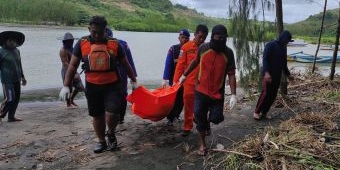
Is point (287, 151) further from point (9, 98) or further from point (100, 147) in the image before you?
point (9, 98)

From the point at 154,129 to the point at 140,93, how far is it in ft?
3.50

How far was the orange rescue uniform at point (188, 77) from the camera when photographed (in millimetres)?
6750

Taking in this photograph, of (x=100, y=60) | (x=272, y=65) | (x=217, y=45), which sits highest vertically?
(x=217, y=45)

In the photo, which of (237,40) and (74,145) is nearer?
(74,145)

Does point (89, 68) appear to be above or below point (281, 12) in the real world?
below

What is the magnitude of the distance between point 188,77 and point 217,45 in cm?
115

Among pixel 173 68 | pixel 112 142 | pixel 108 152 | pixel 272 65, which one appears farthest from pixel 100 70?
pixel 272 65

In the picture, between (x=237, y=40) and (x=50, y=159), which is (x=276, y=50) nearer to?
(x=237, y=40)

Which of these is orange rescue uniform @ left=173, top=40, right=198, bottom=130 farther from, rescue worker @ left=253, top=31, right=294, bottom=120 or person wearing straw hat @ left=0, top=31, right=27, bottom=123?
person wearing straw hat @ left=0, top=31, right=27, bottom=123

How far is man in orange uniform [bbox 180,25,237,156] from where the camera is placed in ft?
18.8

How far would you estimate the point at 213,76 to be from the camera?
5.83 m

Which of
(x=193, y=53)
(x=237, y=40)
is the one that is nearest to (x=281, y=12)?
(x=237, y=40)

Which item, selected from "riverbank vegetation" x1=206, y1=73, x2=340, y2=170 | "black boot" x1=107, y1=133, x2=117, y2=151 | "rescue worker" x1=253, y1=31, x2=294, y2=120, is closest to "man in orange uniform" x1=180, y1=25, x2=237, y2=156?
"riverbank vegetation" x1=206, y1=73, x2=340, y2=170

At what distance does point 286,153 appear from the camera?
5086 millimetres
